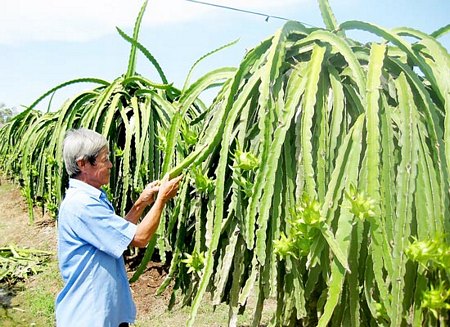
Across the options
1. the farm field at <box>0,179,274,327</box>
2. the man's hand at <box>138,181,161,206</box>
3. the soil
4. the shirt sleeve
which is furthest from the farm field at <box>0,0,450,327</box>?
the farm field at <box>0,179,274,327</box>

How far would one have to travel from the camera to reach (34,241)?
5.68 meters

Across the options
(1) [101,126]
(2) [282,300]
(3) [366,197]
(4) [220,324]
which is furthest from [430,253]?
(1) [101,126]

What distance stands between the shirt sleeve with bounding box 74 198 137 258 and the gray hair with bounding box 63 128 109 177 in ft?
0.67

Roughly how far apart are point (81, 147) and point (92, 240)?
368mm

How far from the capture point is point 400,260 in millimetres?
1153

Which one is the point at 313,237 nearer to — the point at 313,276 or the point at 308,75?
the point at 313,276

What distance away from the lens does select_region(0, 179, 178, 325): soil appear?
364 cm

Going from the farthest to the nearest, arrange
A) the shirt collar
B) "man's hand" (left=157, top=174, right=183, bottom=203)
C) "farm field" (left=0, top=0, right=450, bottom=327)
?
the shirt collar < "man's hand" (left=157, top=174, right=183, bottom=203) < "farm field" (left=0, top=0, right=450, bottom=327)

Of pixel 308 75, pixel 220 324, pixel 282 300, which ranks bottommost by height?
pixel 220 324

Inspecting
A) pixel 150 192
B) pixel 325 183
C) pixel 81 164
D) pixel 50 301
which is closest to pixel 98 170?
pixel 81 164

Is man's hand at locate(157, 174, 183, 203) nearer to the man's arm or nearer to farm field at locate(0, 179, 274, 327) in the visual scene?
the man's arm

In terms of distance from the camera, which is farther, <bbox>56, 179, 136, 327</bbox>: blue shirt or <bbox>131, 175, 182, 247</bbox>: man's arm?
<bbox>56, 179, 136, 327</bbox>: blue shirt

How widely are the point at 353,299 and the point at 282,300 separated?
9.5 inches

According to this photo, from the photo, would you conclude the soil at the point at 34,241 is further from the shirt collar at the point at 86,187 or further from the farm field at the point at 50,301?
the shirt collar at the point at 86,187
